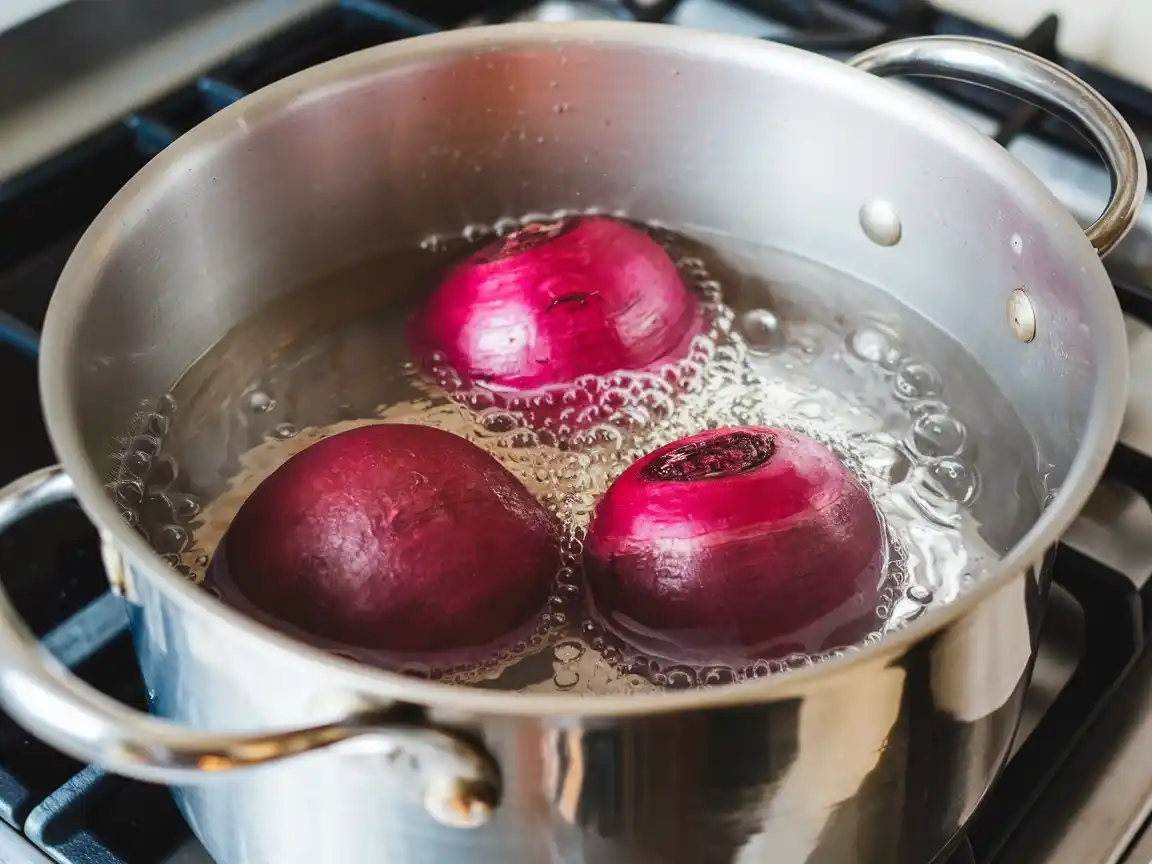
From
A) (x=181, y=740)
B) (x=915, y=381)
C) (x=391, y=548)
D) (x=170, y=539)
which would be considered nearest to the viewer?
(x=181, y=740)

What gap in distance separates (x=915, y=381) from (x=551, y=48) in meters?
0.26

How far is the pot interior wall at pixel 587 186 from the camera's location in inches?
23.4

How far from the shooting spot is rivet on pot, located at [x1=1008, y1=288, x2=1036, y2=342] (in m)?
0.62

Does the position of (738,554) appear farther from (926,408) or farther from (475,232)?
(475,232)

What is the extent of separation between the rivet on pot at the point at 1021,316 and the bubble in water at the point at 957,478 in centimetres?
7

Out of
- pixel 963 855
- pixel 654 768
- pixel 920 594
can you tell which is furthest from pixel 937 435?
pixel 654 768

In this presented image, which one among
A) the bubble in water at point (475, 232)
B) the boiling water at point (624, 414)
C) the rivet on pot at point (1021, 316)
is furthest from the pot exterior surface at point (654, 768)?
the bubble in water at point (475, 232)

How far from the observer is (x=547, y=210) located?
0.75m

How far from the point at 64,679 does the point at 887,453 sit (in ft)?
1.36

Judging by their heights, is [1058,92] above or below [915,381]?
above

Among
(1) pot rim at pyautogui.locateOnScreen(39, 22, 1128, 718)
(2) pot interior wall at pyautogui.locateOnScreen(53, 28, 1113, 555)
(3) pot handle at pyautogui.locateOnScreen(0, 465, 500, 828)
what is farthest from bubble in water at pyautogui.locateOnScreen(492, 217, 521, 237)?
(3) pot handle at pyautogui.locateOnScreen(0, 465, 500, 828)

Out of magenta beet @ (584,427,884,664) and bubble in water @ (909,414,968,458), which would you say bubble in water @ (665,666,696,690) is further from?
bubble in water @ (909,414,968,458)

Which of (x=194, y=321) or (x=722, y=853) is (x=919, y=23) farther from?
(x=722, y=853)

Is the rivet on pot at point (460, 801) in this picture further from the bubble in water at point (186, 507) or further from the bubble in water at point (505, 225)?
the bubble in water at point (505, 225)
